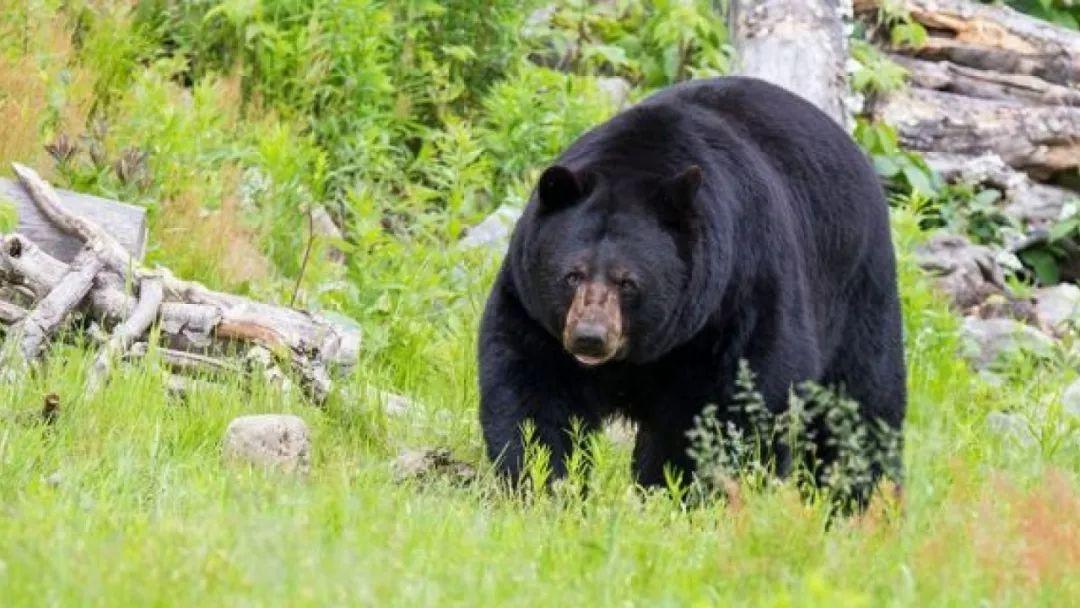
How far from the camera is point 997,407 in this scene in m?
8.70

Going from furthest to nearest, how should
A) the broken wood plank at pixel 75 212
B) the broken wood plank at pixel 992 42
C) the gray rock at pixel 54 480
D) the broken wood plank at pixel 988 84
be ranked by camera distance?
the broken wood plank at pixel 992 42 → the broken wood plank at pixel 988 84 → the broken wood plank at pixel 75 212 → the gray rock at pixel 54 480

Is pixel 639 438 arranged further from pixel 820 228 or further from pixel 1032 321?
pixel 1032 321

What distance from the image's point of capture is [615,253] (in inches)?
235

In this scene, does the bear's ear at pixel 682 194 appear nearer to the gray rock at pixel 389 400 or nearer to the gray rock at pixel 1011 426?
the gray rock at pixel 389 400

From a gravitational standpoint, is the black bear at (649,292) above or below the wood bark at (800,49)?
above

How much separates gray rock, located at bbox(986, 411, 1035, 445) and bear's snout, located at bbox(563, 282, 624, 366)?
186 centimetres

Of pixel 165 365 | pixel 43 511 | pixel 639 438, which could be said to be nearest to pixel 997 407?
pixel 639 438

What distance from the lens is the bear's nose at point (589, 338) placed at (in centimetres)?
579

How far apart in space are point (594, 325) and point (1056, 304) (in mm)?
6191

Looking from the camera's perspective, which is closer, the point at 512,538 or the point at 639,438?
the point at 512,538

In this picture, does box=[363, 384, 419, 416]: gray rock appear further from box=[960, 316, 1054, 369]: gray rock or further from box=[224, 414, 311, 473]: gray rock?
box=[960, 316, 1054, 369]: gray rock

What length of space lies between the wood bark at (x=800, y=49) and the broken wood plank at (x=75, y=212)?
3.43 m

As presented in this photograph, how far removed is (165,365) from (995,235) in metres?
6.35

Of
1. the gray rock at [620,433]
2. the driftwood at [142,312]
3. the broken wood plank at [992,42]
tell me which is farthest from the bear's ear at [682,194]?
the broken wood plank at [992,42]
